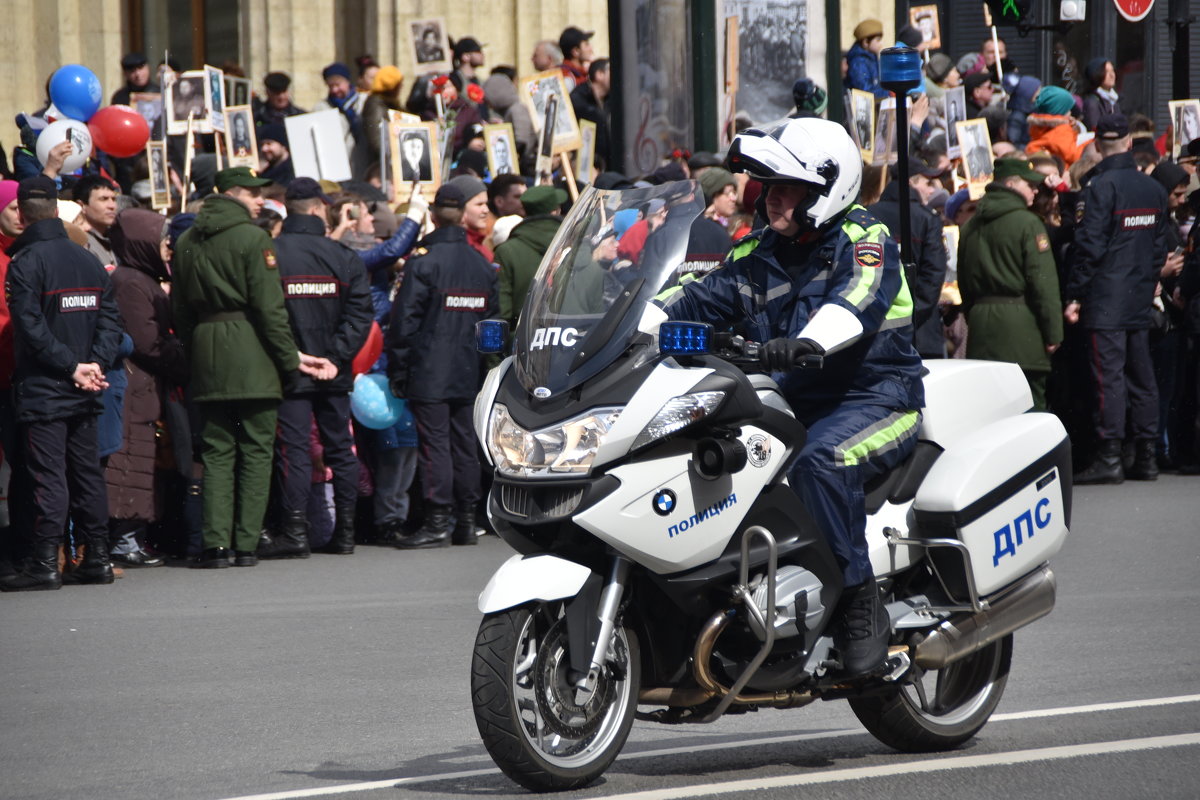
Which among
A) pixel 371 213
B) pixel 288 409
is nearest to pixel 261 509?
pixel 288 409

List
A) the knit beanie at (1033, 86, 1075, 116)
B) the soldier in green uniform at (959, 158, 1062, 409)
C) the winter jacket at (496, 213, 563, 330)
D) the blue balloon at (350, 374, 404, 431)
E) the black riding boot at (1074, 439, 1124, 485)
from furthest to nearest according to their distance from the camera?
the knit beanie at (1033, 86, 1075, 116), the black riding boot at (1074, 439, 1124, 485), the soldier in green uniform at (959, 158, 1062, 409), the winter jacket at (496, 213, 563, 330), the blue balloon at (350, 374, 404, 431)

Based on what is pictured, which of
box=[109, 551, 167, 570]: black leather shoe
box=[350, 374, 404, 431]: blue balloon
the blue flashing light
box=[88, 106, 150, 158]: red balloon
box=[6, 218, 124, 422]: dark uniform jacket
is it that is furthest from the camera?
box=[88, 106, 150, 158]: red balloon

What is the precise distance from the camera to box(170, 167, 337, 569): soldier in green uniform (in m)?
10.7

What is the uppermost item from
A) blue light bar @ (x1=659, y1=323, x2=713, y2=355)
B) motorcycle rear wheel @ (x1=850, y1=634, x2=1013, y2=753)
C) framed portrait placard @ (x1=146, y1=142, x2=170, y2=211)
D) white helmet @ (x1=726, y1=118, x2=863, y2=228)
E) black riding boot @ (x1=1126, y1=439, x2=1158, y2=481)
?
framed portrait placard @ (x1=146, y1=142, x2=170, y2=211)

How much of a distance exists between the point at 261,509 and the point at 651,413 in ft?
19.7

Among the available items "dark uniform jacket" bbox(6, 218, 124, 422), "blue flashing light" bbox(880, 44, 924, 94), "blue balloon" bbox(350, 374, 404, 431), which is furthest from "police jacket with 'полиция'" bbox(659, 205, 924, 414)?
"blue balloon" bbox(350, 374, 404, 431)

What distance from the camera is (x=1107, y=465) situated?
13289 millimetres

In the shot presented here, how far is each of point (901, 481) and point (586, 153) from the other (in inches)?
385

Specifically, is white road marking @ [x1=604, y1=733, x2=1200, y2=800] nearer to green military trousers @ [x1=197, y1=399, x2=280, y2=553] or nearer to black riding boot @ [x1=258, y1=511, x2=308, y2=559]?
green military trousers @ [x1=197, y1=399, x2=280, y2=553]

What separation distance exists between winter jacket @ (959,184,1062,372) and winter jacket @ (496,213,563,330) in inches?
119

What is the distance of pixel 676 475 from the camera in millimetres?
5320

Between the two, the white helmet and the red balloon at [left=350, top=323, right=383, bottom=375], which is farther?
the red balloon at [left=350, top=323, right=383, bottom=375]

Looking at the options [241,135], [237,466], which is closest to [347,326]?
[237,466]

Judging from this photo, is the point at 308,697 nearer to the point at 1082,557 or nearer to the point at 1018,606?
the point at 1018,606
